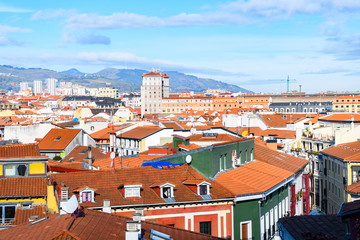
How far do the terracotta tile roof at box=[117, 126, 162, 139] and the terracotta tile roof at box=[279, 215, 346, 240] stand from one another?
44646 millimetres

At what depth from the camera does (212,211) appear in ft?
82.7

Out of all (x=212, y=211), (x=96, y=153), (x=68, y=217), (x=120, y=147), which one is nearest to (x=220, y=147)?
(x=212, y=211)

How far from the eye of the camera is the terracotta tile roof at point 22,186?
77.4 feet

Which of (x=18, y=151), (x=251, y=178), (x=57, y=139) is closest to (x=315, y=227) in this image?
(x=251, y=178)

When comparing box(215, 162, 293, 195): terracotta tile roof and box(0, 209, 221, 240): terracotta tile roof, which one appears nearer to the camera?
box(0, 209, 221, 240): terracotta tile roof

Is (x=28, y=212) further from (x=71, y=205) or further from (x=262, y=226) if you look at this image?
(x=262, y=226)

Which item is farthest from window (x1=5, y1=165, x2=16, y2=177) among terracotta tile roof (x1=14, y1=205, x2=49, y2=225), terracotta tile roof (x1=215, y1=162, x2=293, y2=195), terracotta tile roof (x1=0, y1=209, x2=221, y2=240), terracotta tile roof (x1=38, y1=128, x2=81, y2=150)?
terracotta tile roof (x1=38, y1=128, x2=81, y2=150)

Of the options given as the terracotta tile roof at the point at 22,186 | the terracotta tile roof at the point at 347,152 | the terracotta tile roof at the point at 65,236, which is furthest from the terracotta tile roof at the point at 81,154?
the terracotta tile roof at the point at 65,236

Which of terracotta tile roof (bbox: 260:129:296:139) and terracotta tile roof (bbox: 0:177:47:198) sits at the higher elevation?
terracotta tile roof (bbox: 0:177:47:198)

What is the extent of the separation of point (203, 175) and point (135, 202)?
6.12 m

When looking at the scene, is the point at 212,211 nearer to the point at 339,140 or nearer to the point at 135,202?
the point at 135,202

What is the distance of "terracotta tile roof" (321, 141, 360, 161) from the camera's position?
44.1 m

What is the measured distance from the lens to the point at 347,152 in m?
47.1

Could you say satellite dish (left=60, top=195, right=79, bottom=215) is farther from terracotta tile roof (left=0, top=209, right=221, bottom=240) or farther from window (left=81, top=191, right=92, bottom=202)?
window (left=81, top=191, right=92, bottom=202)
